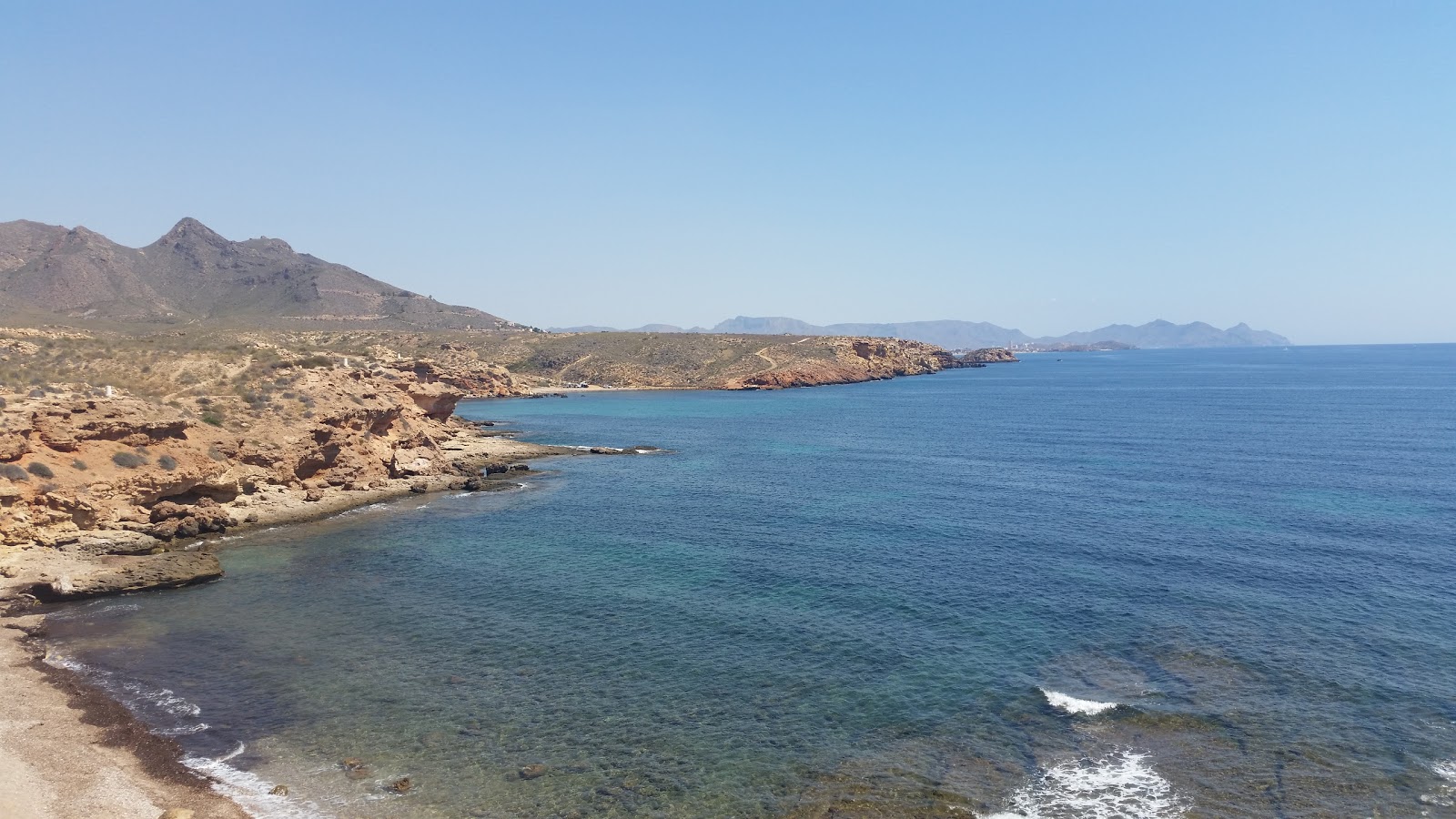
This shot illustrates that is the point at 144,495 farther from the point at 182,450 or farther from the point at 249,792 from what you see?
the point at 249,792

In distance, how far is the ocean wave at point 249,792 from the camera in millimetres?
20000

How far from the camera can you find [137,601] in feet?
116

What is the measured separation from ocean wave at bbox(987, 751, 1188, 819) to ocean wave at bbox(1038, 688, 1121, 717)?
2570mm

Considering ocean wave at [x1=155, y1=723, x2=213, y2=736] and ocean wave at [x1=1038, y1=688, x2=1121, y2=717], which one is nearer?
ocean wave at [x1=155, y1=723, x2=213, y2=736]

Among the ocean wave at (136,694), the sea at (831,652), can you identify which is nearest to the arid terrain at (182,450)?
the sea at (831,652)

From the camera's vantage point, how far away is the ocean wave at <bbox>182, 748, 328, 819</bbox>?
65.6 feet

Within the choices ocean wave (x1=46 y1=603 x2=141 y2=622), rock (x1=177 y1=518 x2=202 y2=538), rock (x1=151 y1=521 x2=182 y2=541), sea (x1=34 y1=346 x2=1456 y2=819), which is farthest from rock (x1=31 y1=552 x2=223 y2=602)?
rock (x1=177 y1=518 x2=202 y2=538)

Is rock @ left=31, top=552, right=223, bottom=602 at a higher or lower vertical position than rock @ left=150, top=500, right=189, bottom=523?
lower

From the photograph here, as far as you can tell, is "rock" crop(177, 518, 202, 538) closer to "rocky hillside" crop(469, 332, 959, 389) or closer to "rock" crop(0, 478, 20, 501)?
"rock" crop(0, 478, 20, 501)

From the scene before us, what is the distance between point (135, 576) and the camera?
36.7 m

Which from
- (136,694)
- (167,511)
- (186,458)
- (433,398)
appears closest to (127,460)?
(186,458)

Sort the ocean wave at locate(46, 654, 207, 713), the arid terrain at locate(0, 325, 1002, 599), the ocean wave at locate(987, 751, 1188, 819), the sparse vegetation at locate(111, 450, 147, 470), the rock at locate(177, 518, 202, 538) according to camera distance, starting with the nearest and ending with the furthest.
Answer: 1. the ocean wave at locate(987, 751, 1188, 819)
2. the ocean wave at locate(46, 654, 207, 713)
3. the arid terrain at locate(0, 325, 1002, 599)
4. the sparse vegetation at locate(111, 450, 147, 470)
5. the rock at locate(177, 518, 202, 538)

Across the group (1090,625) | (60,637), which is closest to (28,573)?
(60,637)

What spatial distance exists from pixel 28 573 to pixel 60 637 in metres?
8.12
